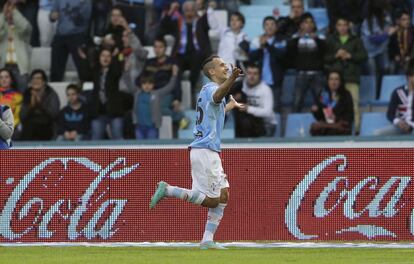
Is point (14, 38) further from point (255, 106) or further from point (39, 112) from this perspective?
point (255, 106)

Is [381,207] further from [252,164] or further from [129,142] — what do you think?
[129,142]

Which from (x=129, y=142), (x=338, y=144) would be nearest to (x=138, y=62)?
(x=129, y=142)

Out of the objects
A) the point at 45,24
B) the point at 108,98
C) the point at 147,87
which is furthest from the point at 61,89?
the point at 147,87

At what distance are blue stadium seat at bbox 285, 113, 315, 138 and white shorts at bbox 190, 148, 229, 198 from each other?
6284 millimetres

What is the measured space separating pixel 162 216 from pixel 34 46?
24.9 feet

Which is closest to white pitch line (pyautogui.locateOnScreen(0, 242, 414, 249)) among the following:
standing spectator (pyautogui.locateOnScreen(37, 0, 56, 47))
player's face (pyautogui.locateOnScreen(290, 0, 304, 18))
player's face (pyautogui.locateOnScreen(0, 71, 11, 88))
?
player's face (pyautogui.locateOnScreen(0, 71, 11, 88))

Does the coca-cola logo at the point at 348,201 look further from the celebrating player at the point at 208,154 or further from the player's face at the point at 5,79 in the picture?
the player's face at the point at 5,79

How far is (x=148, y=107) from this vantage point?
20.6 metres

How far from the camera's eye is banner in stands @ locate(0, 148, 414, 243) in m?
15.8

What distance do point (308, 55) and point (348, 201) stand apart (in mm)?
4956

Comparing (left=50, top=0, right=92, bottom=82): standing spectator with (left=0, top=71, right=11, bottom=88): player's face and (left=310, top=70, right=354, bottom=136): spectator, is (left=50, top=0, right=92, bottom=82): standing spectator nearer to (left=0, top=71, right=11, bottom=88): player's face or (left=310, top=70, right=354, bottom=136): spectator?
(left=0, top=71, right=11, bottom=88): player's face

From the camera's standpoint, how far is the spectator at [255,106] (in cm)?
2014

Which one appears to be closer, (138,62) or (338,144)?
(338,144)

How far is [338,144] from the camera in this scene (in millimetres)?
18938
